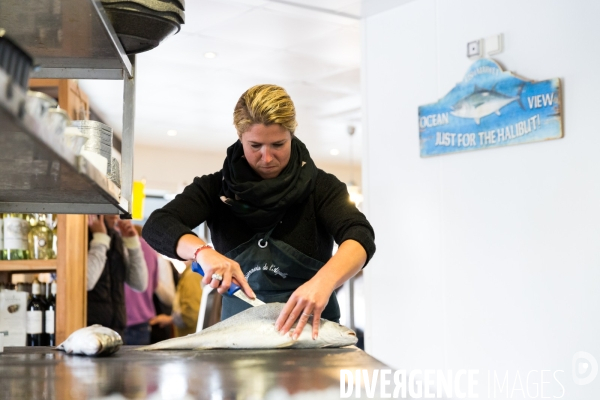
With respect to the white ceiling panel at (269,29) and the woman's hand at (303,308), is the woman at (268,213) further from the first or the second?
the white ceiling panel at (269,29)

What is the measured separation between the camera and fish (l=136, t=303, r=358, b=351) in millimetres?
1663

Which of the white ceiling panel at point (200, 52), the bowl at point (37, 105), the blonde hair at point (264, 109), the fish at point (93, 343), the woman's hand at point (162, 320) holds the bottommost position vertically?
the woman's hand at point (162, 320)

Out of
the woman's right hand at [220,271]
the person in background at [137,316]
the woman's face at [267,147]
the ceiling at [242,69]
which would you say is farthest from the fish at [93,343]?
the person in background at [137,316]

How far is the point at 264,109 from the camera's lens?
192 centimetres

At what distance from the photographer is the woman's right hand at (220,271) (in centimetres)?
167

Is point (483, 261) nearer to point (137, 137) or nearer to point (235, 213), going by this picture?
point (235, 213)

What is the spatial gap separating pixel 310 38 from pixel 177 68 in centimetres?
128

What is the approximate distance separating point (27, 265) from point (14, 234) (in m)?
0.17

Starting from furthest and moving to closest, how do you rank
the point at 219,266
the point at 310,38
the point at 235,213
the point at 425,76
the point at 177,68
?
the point at 177,68 < the point at 310,38 < the point at 425,76 < the point at 235,213 < the point at 219,266

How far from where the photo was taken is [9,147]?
112 cm

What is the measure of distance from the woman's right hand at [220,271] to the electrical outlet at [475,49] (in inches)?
83.0

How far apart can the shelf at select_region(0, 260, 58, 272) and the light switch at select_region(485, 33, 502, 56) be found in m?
2.31

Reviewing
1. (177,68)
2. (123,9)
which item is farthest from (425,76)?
(177,68)

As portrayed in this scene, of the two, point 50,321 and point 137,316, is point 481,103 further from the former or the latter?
point 137,316
